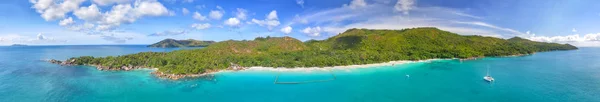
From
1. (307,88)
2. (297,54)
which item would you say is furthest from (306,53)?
(307,88)

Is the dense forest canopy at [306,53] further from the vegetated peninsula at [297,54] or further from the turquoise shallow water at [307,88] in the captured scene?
the turquoise shallow water at [307,88]

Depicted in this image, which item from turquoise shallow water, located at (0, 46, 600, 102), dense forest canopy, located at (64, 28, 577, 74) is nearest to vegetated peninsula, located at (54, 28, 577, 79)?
dense forest canopy, located at (64, 28, 577, 74)

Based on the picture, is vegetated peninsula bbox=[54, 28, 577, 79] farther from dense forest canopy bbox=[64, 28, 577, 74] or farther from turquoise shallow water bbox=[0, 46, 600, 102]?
turquoise shallow water bbox=[0, 46, 600, 102]

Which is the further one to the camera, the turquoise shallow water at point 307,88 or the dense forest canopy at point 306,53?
the dense forest canopy at point 306,53

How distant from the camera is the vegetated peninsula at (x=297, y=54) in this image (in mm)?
65938

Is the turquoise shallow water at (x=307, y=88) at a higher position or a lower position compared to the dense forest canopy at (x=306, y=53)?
lower

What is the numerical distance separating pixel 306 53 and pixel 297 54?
421 cm

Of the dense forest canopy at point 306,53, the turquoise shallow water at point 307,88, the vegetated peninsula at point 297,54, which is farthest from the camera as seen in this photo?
the dense forest canopy at point 306,53

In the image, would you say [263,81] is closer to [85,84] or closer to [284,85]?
[284,85]

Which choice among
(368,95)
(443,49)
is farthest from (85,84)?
(443,49)

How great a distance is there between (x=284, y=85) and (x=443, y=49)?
79.9 meters

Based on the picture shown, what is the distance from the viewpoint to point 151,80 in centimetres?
5053

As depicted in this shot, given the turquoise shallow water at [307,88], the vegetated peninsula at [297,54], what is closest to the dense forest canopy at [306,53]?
the vegetated peninsula at [297,54]

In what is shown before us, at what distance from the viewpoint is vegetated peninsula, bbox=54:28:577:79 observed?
6594cm
